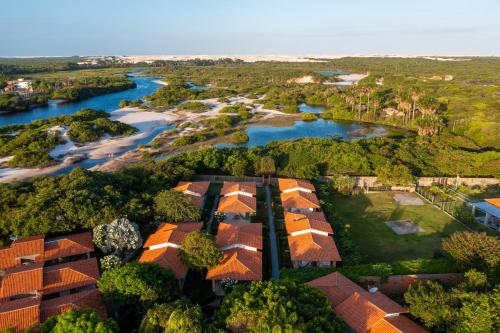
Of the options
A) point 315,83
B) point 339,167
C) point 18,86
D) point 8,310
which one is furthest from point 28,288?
point 315,83

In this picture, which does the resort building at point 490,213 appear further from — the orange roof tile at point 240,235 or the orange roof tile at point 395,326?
the orange roof tile at point 240,235

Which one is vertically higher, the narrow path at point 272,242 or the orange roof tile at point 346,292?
the orange roof tile at point 346,292

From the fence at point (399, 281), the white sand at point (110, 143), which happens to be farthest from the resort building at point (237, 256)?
the white sand at point (110, 143)

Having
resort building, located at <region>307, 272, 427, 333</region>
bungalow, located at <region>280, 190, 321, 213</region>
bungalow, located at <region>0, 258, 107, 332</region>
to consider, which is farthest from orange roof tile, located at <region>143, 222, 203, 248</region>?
resort building, located at <region>307, 272, 427, 333</region>

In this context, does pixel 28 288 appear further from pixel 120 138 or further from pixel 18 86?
pixel 18 86

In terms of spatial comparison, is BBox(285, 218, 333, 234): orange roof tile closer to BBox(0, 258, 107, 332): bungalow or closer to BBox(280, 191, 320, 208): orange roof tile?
BBox(280, 191, 320, 208): orange roof tile

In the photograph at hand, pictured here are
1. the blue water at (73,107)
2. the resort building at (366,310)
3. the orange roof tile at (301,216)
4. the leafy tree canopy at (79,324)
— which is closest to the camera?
the leafy tree canopy at (79,324)

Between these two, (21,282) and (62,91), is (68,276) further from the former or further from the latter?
(62,91)
